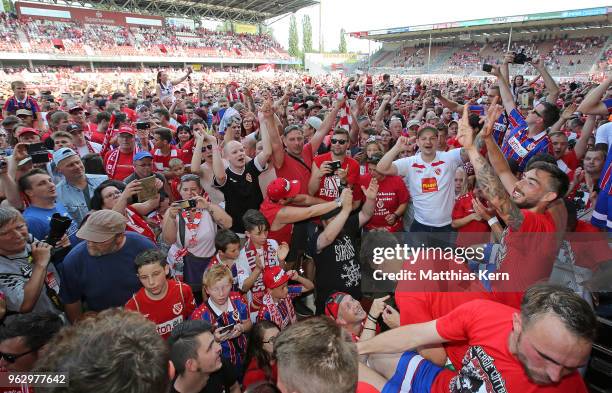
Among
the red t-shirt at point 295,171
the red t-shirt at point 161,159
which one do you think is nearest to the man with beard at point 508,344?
the red t-shirt at point 295,171

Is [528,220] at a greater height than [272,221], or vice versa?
[528,220]

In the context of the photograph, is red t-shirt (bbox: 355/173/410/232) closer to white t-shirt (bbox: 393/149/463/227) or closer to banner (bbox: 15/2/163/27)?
white t-shirt (bbox: 393/149/463/227)

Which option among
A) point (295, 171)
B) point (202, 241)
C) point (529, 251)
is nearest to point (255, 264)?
point (202, 241)

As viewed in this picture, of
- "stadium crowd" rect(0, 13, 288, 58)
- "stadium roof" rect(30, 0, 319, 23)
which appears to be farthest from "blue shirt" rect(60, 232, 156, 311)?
"stadium roof" rect(30, 0, 319, 23)

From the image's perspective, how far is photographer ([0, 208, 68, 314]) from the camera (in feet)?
7.50

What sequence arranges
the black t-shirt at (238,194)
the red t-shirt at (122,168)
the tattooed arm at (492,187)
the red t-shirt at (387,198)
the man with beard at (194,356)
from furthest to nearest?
1. the red t-shirt at (122,168)
2. the red t-shirt at (387,198)
3. the black t-shirt at (238,194)
4. the tattooed arm at (492,187)
5. the man with beard at (194,356)

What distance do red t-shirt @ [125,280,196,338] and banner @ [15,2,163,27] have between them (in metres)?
43.0

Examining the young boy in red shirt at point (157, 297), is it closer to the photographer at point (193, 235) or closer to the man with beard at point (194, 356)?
the man with beard at point (194, 356)

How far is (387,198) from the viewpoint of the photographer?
4.13 metres

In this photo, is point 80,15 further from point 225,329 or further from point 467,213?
point 225,329

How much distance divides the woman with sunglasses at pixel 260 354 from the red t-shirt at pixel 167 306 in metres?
0.56

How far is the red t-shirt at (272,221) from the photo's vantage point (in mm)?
3498

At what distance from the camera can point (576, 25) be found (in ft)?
112

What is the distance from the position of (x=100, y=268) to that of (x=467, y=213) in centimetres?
361
